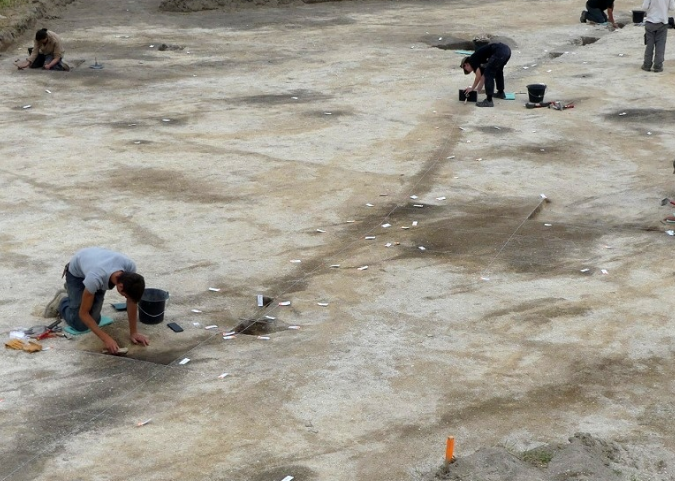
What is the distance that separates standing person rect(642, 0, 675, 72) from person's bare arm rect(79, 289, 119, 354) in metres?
13.4

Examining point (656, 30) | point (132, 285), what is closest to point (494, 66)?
point (656, 30)

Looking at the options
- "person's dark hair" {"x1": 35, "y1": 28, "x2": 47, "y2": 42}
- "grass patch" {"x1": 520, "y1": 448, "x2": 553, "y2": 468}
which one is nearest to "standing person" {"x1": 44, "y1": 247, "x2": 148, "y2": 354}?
"grass patch" {"x1": 520, "y1": 448, "x2": 553, "y2": 468}

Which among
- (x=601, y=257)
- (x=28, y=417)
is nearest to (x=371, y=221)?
(x=601, y=257)

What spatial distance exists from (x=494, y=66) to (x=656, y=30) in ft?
12.3

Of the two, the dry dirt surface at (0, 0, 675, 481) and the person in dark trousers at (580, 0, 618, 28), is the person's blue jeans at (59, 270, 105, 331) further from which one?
the person in dark trousers at (580, 0, 618, 28)

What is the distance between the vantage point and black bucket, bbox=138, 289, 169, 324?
8906 millimetres

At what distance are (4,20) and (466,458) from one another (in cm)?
1891

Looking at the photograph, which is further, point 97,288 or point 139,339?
point 139,339

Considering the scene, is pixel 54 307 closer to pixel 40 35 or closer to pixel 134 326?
pixel 134 326

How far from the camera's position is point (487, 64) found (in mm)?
17125

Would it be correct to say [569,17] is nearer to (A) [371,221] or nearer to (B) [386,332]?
(A) [371,221]

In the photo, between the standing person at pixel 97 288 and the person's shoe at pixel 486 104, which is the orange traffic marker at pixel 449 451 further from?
the person's shoe at pixel 486 104

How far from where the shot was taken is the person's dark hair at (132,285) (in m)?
8.12

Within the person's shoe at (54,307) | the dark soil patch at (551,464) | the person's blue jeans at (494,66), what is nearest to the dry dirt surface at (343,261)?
the dark soil patch at (551,464)
